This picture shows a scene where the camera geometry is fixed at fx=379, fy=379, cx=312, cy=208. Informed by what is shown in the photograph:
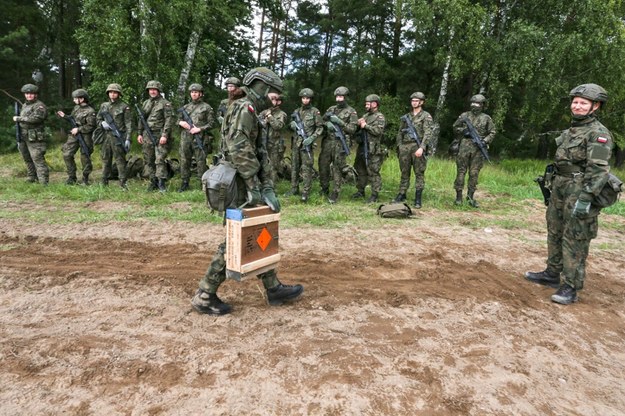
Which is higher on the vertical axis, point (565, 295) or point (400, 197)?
point (400, 197)

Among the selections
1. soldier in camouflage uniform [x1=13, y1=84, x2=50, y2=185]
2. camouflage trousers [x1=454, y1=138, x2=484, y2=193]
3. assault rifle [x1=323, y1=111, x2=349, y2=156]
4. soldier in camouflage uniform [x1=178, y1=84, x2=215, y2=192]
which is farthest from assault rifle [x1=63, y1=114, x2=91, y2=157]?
camouflage trousers [x1=454, y1=138, x2=484, y2=193]

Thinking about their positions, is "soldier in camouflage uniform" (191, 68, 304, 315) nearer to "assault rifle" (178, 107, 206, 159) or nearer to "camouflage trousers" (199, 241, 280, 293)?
"camouflage trousers" (199, 241, 280, 293)

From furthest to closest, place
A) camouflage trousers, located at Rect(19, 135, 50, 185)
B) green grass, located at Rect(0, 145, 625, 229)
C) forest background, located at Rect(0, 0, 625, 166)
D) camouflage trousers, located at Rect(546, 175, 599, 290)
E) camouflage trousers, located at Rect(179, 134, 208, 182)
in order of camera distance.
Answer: forest background, located at Rect(0, 0, 625, 166) → camouflage trousers, located at Rect(19, 135, 50, 185) → camouflage trousers, located at Rect(179, 134, 208, 182) → green grass, located at Rect(0, 145, 625, 229) → camouflage trousers, located at Rect(546, 175, 599, 290)

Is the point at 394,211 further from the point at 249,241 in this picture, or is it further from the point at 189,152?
the point at 189,152

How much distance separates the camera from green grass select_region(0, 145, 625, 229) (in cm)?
657

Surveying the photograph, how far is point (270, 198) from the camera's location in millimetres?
3498

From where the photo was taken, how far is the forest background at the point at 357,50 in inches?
438

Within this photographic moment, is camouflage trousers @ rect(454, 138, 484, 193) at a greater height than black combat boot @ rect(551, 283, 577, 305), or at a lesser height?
greater

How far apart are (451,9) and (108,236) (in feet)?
47.5

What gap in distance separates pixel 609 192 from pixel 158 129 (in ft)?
26.5

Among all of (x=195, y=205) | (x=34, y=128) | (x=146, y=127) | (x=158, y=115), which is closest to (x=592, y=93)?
(x=195, y=205)

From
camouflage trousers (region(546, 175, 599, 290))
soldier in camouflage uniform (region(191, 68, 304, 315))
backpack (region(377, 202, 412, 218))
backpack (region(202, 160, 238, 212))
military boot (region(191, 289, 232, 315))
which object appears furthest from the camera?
backpack (region(377, 202, 412, 218))

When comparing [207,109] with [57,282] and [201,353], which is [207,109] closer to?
[57,282]

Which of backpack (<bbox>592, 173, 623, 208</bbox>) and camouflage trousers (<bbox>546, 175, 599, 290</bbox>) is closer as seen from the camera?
backpack (<bbox>592, 173, 623, 208</bbox>)
